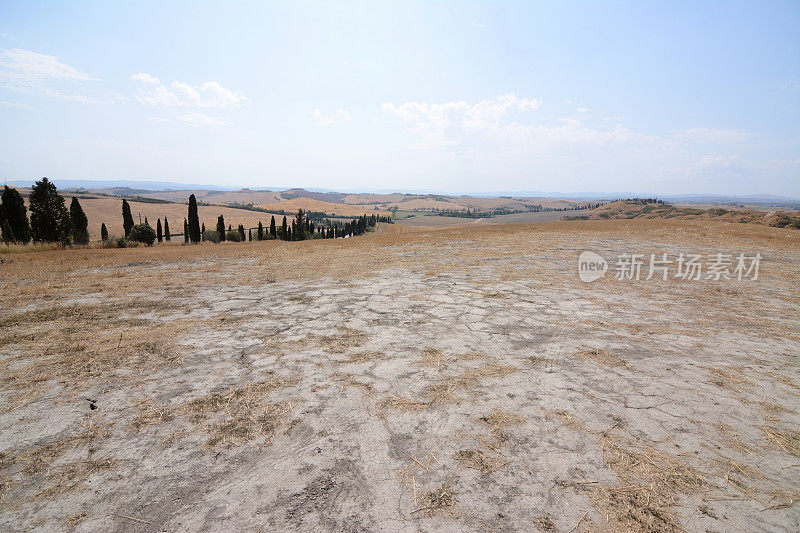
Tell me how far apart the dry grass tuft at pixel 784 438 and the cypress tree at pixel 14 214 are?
4508 centimetres

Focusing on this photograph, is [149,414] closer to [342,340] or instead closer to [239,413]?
[239,413]

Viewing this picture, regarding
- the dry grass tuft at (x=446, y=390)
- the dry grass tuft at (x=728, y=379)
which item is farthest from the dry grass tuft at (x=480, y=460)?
the dry grass tuft at (x=728, y=379)

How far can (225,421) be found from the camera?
10.6 feet

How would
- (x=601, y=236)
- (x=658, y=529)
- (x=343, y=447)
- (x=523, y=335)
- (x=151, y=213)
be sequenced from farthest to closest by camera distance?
1. (x=151, y=213)
2. (x=601, y=236)
3. (x=523, y=335)
4. (x=343, y=447)
5. (x=658, y=529)

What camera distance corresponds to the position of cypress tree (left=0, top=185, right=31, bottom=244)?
29.4 meters

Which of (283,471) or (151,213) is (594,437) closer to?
(283,471)

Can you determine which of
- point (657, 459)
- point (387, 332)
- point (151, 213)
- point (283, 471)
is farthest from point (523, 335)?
point (151, 213)

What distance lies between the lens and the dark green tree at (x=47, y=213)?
21562 millimetres

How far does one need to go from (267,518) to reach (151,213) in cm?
14525

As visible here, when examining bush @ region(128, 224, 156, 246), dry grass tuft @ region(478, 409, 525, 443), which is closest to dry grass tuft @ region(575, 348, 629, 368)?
dry grass tuft @ region(478, 409, 525, 443)

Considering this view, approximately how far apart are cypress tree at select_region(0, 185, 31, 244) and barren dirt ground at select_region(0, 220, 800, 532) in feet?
113

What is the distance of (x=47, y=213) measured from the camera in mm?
21984

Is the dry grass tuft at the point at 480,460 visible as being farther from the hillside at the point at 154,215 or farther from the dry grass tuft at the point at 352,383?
the hillside at the point at 154,215

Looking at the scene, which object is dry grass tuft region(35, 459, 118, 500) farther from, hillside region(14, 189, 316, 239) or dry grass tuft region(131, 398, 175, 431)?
hillside region(14, 189, 316, 239)
